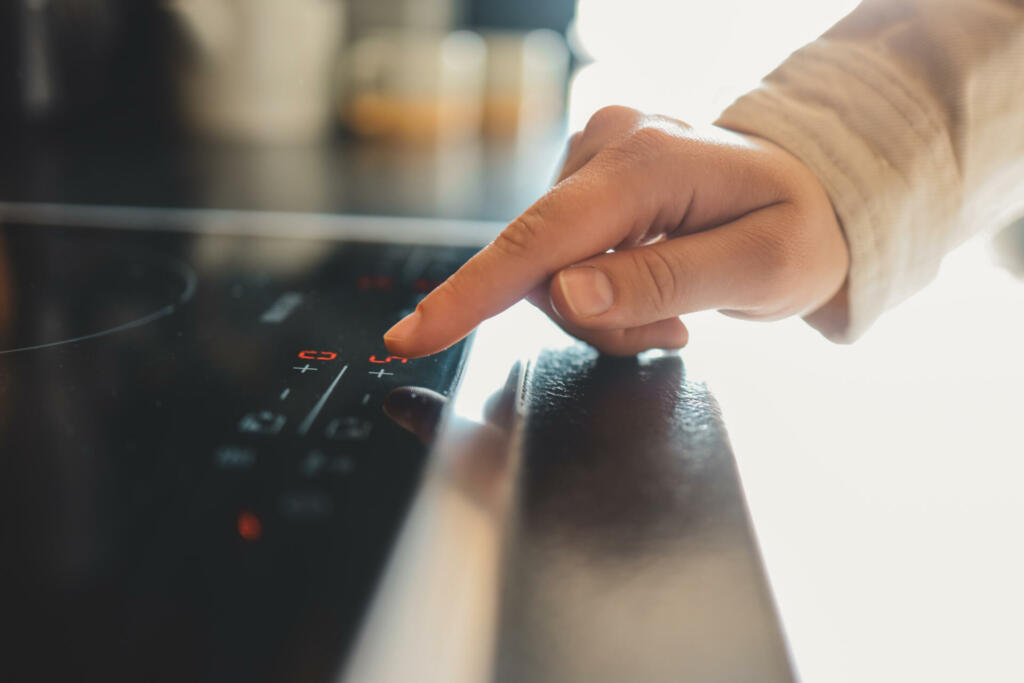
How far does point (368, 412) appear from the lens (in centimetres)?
31

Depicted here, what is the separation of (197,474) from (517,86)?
158 cm

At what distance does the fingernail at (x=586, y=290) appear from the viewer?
37 cm

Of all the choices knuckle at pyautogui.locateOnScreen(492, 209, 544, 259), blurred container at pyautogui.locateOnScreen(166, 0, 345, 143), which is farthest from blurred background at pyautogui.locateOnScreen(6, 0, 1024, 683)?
knuckle at pyautogui.locateOnScreen(492, 209, 544, 259)

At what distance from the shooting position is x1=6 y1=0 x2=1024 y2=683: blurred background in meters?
0.26

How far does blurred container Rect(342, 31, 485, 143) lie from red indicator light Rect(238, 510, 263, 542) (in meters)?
1.31

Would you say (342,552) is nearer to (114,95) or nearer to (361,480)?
(361,480)

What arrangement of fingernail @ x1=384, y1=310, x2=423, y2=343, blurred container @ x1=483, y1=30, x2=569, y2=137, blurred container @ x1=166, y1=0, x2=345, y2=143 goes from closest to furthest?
fingernail @ x1=384, y1=310, x2=423, y2=343 → blurred container @ x1=166, y1=0, x2=345, y2=143 → blurred container @ x1=483, y1=30, x2=569, y2=137

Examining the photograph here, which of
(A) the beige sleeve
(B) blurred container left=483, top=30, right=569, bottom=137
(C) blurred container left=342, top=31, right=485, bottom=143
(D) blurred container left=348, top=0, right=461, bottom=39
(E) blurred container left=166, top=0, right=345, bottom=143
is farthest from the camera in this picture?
(D) blurred container left=348, top=0, right=461, bottom=39

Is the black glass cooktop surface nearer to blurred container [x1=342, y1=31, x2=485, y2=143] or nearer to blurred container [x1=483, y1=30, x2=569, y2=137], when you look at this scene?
blurred container [x1=342, y1=31, x2=485, y2=143]

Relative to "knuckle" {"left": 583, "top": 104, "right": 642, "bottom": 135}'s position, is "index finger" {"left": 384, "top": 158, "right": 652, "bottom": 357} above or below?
below

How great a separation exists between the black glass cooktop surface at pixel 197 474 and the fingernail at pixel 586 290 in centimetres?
7

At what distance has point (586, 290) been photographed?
1.22ft

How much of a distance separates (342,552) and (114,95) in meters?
1.22

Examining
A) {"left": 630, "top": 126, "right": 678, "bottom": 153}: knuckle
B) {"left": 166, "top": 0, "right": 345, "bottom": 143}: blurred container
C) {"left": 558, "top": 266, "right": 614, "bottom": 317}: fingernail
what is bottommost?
{"left": 558, "top": 266, "right": 614, "bottom": 317}: fingernail
